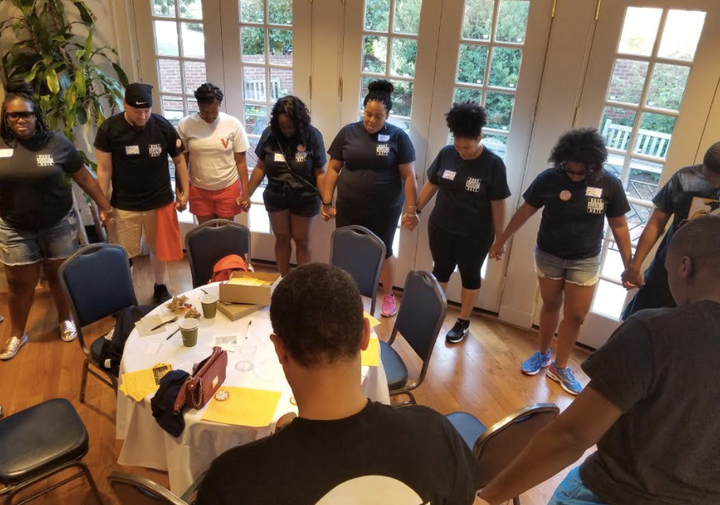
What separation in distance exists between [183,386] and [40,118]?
203 cm

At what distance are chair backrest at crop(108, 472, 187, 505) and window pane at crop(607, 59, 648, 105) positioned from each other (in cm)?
312

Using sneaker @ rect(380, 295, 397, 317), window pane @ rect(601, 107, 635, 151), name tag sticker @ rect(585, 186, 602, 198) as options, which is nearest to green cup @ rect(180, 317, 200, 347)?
sneaker @ rect(380, 295, 397, 317)

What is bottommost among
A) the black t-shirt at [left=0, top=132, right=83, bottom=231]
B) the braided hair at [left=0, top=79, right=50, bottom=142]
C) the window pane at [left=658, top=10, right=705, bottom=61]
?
the black t-shirt at [left=0, top=132, right=83, bottom=231]

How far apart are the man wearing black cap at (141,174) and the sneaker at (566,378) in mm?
2705

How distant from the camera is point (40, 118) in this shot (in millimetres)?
2867

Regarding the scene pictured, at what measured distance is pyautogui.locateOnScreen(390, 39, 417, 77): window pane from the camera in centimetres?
355

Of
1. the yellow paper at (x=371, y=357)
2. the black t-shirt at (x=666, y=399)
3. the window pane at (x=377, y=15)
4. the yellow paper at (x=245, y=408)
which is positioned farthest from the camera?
the window pane at (x=377, y=15)

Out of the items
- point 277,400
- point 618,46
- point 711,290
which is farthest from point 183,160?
point 711,290

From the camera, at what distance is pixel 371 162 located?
3428mm

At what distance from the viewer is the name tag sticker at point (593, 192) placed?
278cm

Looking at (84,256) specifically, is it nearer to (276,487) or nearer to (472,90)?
(276,487)

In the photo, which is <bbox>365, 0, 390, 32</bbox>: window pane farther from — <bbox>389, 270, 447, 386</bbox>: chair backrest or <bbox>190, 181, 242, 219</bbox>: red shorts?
<bbox>389, 270, 447, 386</bbox>: chair backrest

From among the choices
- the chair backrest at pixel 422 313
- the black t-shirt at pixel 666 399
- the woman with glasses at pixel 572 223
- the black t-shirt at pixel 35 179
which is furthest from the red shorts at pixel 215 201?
Result: the black t-shirt at pixel 666 399

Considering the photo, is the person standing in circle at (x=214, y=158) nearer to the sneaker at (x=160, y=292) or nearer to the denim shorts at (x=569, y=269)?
the sneaker at (x=160, y=292)
